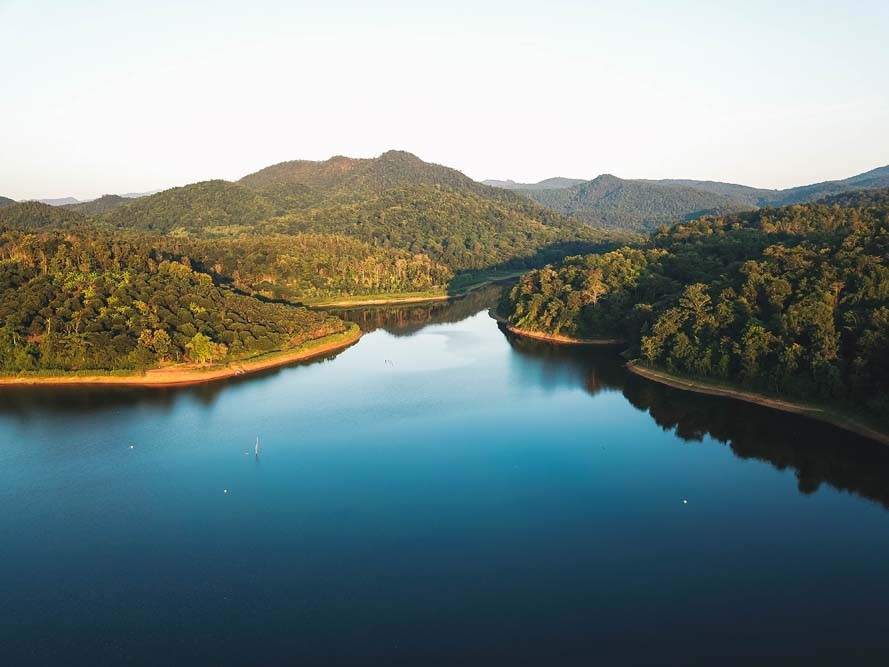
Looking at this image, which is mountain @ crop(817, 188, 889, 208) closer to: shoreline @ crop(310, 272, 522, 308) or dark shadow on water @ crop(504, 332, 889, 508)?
shoreline @ crop(310, 272, 522, 308)

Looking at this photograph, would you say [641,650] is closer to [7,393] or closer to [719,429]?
[719,429]

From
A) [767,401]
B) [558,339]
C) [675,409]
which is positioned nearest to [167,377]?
[558,339]

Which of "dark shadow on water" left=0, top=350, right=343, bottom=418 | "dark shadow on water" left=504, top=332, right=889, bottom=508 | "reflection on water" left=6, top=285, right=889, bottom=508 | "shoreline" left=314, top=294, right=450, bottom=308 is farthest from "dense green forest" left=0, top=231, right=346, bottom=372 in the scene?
"dark shadow on water" left=504, top=332, right=889, bottom=508

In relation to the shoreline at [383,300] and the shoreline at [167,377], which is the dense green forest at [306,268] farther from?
the shoreline at [167,377]

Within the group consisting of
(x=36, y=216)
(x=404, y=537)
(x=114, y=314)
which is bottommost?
(x=404, y=537)

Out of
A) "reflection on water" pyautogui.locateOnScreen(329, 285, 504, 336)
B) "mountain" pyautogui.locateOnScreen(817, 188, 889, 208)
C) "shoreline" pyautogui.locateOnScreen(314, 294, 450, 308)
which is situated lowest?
"reflection on water" pyautogui.locateOnScreen(329, 285, 504, 336)

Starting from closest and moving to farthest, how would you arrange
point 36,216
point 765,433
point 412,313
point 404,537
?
point 404,537, point 765,433, point 412,313, point 36,216

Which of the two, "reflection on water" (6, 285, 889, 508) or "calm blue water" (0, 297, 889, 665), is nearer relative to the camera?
"calm blue water" (0, 297, 889, 665)

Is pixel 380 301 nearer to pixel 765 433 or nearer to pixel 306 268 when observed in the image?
pixel 306 268
